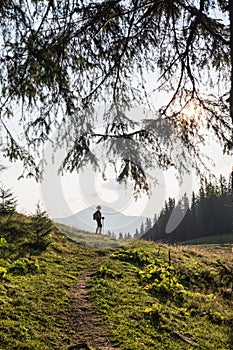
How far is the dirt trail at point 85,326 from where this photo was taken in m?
5.28

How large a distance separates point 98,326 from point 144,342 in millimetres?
896

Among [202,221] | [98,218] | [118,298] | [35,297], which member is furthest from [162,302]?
[202,221]

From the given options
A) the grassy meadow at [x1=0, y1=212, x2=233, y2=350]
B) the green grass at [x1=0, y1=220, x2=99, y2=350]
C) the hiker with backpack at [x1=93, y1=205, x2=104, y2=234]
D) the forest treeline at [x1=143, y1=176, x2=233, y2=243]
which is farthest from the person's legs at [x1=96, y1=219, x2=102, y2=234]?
the forest treeline at [x1=143, y1=176, x2=233, y2=243]

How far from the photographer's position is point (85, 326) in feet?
19.5

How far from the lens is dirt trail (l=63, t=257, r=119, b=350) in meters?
5.28

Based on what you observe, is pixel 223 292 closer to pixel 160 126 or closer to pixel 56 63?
pixel 160 126

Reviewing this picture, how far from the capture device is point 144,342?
5.41 m

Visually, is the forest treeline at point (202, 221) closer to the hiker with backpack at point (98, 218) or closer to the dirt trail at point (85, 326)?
the hiker with backpack at point (98, 218)

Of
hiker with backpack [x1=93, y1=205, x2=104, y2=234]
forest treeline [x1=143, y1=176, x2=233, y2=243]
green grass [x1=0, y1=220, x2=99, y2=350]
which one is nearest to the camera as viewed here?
green grass [x1=0, y1=220, x2=99, y2=350]

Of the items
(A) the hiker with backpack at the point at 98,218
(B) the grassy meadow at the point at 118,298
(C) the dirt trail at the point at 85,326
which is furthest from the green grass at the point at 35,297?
(A) the hiker with backpack at the point at 98,218

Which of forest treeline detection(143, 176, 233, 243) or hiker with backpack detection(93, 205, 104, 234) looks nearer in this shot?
hiker with backpack detection(93, 205, 104, 234)

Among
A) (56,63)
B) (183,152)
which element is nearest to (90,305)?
(183,152)

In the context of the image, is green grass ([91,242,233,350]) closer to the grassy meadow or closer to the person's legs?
the grassy meadow

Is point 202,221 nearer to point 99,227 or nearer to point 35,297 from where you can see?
point 99,227
